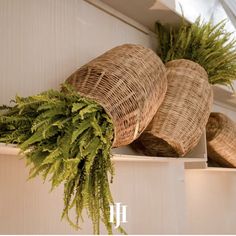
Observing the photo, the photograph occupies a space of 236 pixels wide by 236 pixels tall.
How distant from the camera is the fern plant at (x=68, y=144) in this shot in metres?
0.65

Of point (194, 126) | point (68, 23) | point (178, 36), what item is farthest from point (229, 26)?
point (68, 23)

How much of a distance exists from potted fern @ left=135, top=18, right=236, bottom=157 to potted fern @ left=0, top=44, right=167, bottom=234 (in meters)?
0.26

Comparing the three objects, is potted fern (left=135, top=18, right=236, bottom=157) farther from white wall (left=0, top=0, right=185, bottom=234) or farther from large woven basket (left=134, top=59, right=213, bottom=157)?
white wall (left=0, top=0, right=185, bottom=234)

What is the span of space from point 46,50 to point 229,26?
1.39m

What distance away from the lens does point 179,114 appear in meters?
1.04

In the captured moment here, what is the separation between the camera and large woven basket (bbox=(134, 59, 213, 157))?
3.36ft

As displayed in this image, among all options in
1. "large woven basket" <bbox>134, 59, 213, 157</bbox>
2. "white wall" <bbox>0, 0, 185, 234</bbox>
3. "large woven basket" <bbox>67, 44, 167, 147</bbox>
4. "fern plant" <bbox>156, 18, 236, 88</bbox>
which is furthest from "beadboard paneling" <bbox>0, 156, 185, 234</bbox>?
"fern plant" <bbox>156, 18, 236, 88</bbox>

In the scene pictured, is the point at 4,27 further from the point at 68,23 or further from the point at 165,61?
the point at 165,61

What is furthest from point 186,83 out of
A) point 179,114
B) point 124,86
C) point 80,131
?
point 80,131

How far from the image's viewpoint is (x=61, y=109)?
691mm

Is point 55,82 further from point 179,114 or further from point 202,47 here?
point 202,47

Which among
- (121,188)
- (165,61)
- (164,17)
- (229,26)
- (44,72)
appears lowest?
(121,188)

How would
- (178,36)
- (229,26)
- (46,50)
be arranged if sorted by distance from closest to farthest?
(46,50) < (178,36) < (229,26)

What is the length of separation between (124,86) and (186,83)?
1.17ft
